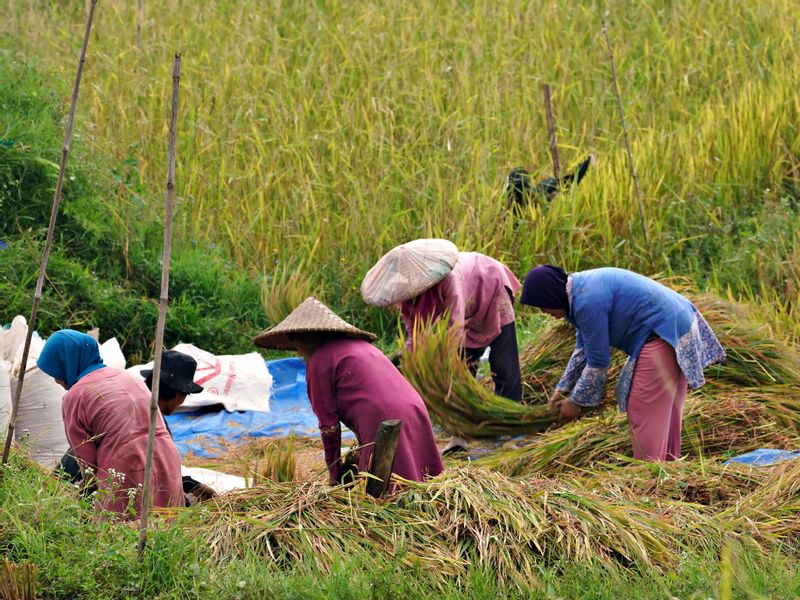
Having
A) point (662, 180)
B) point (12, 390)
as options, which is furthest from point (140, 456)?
point (662, 180)

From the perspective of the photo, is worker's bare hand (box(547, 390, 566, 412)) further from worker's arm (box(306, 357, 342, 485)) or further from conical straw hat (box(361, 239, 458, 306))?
worker's arm (box(306, 357, 342, 485))

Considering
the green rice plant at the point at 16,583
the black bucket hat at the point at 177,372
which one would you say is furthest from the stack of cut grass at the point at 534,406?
the green rice plant at the point at 16,583

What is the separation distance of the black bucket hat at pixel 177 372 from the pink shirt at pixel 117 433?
0.72 ft

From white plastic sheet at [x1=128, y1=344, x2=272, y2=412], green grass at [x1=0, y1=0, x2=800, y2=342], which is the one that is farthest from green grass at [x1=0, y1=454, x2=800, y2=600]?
green grass at [x1=0, y1=0, x2=800, y2=342]

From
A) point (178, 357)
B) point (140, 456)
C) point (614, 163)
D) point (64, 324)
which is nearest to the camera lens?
point (140, 456)

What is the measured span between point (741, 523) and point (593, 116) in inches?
253

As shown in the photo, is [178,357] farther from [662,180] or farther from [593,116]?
[593,116]

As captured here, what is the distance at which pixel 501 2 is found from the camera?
11.2 m

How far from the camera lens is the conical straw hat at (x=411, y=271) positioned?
5.33m

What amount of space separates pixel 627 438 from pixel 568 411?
274 mm

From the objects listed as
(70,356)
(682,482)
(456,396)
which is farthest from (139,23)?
(682,482)

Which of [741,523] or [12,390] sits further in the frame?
[12,390]

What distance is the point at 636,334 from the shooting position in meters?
4.51

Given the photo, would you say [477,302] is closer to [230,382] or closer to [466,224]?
[230,382]
